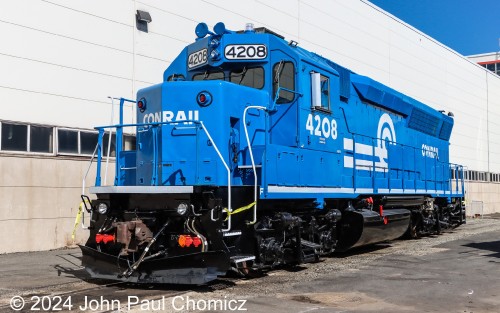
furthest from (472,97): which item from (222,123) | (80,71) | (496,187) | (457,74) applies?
(222,123)

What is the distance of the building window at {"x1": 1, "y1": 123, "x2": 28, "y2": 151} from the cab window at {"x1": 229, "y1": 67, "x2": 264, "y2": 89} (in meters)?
5.78

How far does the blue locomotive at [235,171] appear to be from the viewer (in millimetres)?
6906

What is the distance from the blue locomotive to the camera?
6.91 metres

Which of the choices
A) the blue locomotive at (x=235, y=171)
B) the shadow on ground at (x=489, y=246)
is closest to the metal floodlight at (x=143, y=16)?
the blue locomotive at (x=235, y=171)

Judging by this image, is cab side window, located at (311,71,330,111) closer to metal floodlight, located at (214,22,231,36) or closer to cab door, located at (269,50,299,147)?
cab door, located at (269,50,299,147)

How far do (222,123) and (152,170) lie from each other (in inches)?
49.4

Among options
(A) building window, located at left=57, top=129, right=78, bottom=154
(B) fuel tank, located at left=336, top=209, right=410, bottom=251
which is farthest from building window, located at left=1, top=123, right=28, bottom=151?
(B) fuel tank, located at left=336, top=209, right=410, bottom=251

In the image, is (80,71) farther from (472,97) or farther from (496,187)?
(496,187)

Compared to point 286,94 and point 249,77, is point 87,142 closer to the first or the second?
point 249,77

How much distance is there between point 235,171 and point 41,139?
248 inches

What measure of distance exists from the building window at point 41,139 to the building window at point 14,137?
0.17m

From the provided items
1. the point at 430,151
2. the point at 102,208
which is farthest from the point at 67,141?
the point at 430,151

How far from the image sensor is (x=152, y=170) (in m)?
7.64

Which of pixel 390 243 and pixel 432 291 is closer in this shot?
pixel 432 291
